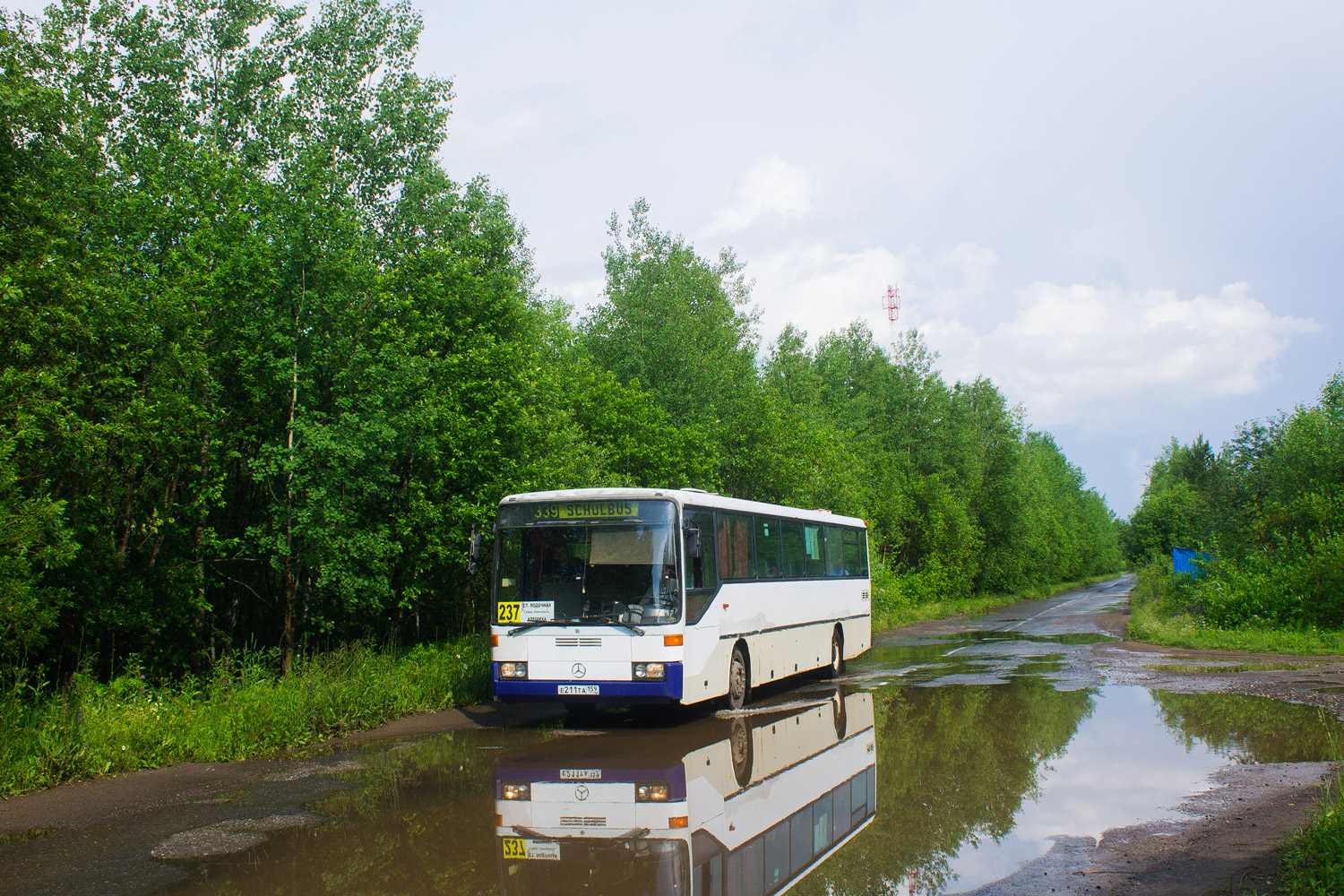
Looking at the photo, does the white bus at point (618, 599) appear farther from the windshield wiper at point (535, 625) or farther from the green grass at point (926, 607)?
the green grass at point (926, 607)

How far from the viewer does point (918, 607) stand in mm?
44812

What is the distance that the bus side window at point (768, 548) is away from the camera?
15570 millimetres

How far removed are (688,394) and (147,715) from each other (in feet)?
80.3

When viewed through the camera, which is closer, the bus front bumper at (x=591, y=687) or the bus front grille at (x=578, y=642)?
the bus front bumper at (x=591, y=687)

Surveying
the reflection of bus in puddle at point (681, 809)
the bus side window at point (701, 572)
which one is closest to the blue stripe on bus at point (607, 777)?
the reflection of bus in puddle at point (681, 809)

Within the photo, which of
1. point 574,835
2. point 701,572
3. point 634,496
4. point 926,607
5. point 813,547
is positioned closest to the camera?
point 574,835

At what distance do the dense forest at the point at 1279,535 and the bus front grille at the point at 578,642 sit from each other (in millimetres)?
20143

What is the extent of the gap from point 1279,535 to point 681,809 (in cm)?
2651

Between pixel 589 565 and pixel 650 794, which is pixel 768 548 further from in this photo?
pixel 650 794

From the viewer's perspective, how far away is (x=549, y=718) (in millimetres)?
14031

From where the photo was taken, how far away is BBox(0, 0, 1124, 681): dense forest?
1261 cm

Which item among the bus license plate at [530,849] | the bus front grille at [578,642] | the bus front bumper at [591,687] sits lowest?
the bus license plate at [530,849]

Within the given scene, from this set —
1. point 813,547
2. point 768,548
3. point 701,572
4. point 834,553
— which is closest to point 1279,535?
point 834,553

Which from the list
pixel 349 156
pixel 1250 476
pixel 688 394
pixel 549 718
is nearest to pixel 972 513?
pixel 1250 476
